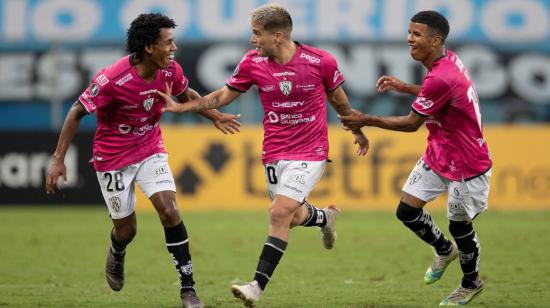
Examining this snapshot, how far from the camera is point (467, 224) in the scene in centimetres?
953

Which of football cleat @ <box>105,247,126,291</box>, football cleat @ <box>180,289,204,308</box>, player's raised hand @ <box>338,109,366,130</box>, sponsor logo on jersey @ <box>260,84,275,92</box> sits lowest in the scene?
football cleat @ <box>105,247,126,291</box>

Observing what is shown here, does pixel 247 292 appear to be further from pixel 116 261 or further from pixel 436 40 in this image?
pixel 436 40

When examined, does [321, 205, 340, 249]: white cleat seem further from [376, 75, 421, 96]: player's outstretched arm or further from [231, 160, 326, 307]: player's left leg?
[376, 75, 421, 96]: player's outstretched arm

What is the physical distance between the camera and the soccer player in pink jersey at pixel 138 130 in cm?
920

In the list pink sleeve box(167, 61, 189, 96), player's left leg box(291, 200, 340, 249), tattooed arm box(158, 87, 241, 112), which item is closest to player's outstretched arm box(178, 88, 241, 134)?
tattooed arm box(158, 87, 241, 112)

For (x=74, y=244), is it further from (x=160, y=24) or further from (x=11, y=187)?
(x=160, y=24)

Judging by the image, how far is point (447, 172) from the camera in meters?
9.52

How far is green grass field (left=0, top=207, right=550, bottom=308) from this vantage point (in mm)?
9859

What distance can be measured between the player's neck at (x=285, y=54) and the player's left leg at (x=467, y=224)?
75.7 inches

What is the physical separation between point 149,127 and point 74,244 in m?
5.72

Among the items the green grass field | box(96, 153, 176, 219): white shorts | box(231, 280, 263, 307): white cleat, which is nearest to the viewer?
box(231, 280, 263, 307): white cleat

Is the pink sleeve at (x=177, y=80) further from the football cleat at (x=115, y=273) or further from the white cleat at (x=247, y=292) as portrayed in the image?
the white cleat at (x=247, y=292)

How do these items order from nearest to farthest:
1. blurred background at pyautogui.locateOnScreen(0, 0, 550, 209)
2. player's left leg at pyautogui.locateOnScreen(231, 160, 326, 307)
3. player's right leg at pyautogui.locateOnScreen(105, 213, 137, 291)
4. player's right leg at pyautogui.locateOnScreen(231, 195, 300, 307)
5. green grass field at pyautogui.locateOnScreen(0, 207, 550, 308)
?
player's right leg at pyautogui.locateOnScreen(231, 195, 300, 307)
player's left leg at pyautogui.locateOnScreen(231, 160, 326, 307)
green grass field at pyautogui.locateOnScreen(0, 207, 550, 308)
player's right leg at pyautogui.locateOnScreen(105, 213, 137, 291)
blurred background at pyautogui.locateOnScreen(0, 0, 550, 209)

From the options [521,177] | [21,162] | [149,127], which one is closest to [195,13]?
[21,162]
